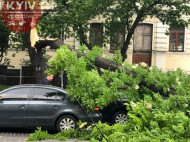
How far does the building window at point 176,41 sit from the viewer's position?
2553 centimetres

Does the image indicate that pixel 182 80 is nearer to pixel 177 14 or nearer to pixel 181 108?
pixel 181 108

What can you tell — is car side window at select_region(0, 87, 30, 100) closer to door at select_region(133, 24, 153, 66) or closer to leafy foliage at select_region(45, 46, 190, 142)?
leafy foliage at select_region(45, 46, 190, 142)

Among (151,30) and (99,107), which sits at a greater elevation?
(151,30)

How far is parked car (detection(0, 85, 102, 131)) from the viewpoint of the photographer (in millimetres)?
9727

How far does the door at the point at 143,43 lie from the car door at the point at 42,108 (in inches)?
649

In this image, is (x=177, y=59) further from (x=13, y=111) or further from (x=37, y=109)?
(x=13, y=111)

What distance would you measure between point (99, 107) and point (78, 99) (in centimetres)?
24

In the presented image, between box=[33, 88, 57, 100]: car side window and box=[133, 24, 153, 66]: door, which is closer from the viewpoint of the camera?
box=[33, 88, 57, 100]: car side window

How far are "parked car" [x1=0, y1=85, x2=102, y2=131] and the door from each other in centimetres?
1643

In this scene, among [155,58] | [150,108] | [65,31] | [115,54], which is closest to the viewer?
[150,108]

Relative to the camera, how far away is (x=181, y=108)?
2896 mm

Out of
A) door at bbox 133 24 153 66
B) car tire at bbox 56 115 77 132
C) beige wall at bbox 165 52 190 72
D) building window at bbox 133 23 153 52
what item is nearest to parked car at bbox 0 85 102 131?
car tire at bbox 56 115 77 132

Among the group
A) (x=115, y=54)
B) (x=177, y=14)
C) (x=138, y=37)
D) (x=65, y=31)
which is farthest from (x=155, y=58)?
(x=115, y=54)

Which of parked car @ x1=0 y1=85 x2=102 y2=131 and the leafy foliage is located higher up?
the leafy foliage
